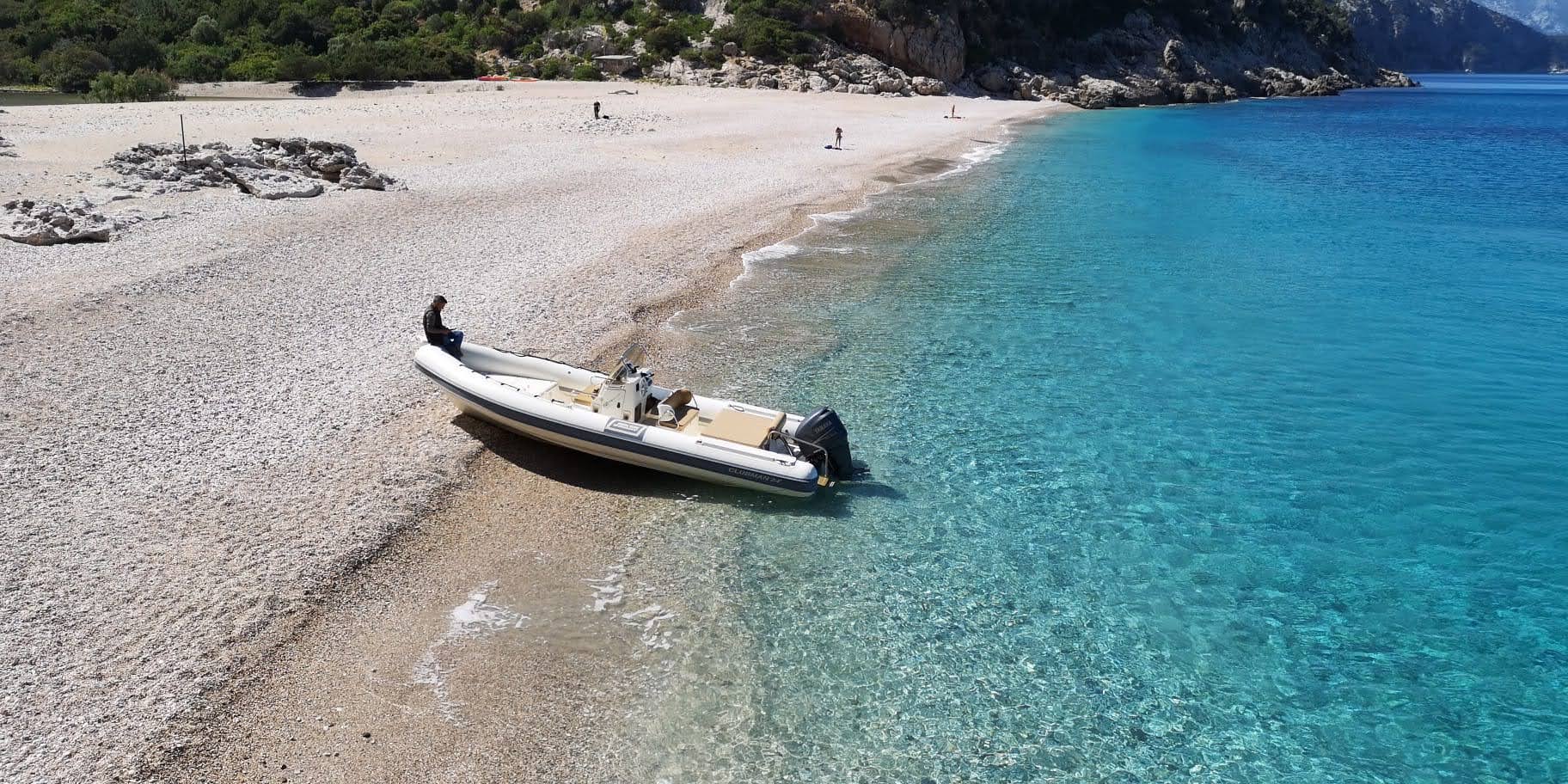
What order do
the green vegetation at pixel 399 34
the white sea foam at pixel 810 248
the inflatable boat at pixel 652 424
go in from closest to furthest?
the inflatable boat at pixel 652 424 → the white sea foam at pixel 810 248 → the green vegetation at pixel 399 34

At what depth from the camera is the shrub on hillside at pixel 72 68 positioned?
38969 millimetres

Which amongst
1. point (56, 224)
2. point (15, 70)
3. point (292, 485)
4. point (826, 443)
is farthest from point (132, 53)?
point (826, 443)

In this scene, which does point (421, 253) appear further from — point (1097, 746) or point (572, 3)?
point (572, 3)

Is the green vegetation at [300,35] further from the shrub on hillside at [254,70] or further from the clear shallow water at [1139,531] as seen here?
the clear shallow water at [1139,531]

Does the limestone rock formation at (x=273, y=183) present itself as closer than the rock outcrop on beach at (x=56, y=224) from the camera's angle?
No

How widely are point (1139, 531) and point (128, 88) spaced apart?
40935 mm

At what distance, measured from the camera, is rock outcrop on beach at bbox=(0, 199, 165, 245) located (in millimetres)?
15300

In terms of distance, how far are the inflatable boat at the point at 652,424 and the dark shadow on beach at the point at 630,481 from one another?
163mm

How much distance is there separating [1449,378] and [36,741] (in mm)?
16807

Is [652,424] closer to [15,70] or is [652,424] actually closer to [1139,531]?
[1139,531]

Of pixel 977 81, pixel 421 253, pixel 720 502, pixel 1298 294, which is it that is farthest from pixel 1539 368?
pixel 977 81

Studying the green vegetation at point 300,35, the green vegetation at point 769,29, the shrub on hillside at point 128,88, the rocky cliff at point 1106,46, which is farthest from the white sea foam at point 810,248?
the rocky cliff at point 1106,46

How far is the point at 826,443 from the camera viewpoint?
390 inches

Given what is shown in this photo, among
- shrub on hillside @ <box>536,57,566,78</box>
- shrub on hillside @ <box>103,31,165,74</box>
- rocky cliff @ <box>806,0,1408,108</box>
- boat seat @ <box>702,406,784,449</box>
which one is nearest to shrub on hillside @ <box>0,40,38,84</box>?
shrub on hillside @ <box>103,31,165,74</box>
